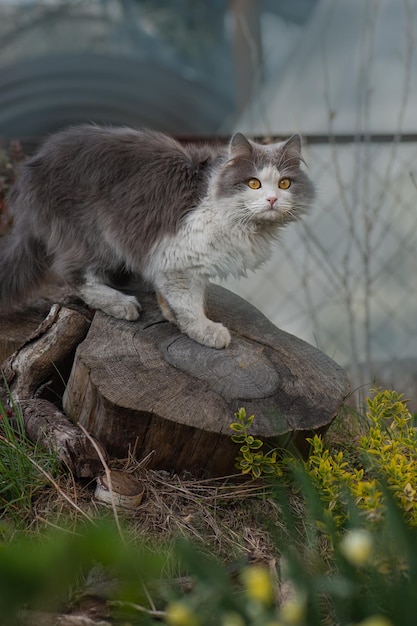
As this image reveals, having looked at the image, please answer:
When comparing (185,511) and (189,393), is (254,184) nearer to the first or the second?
(189,393)

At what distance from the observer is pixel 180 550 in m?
1.00

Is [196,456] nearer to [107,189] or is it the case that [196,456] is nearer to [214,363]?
[214,363]

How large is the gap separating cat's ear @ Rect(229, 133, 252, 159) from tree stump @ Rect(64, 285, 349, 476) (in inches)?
22.9

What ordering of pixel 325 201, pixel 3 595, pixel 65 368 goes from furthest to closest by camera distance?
pixel 325 201
pixel 65 368
pixel 3 595

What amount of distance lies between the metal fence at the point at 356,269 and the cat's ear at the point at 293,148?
6.14ft

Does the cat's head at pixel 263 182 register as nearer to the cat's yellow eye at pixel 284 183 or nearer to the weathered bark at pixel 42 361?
the cat's yellow eye at pixel 284 183

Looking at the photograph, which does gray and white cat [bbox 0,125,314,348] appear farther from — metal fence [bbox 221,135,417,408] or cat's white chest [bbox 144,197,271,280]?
metal fence [bbox 221,135,417,408]

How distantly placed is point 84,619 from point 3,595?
0.64 m

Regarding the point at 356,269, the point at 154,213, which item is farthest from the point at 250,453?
the point at 356,269

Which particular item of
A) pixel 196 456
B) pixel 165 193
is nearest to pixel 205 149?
pixel 165 193

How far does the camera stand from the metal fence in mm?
4375

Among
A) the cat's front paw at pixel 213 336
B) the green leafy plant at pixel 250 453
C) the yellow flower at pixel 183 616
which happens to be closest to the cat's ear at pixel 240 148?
the cat's front paw at pixel 213 336

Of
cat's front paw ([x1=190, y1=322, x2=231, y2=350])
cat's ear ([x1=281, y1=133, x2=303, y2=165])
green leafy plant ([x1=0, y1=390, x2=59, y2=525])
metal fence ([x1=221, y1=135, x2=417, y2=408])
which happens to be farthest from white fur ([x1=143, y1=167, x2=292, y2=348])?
metal fence ([x1=221, y1=135, x2=417, y2=408])

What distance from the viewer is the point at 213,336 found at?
2.28 m
